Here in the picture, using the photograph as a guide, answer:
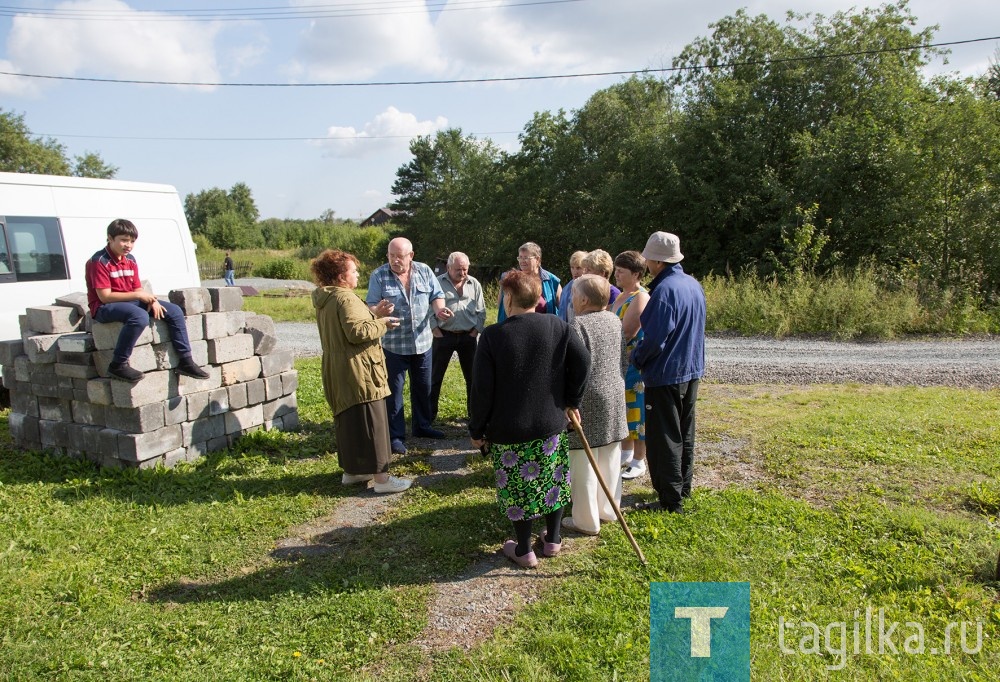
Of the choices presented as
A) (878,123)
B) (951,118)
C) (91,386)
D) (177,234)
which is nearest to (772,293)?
(951,118)

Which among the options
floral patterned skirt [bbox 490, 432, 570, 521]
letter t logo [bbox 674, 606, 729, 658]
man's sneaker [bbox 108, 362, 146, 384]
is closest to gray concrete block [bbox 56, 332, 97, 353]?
man's sneaker [bbox 108, 362, 146, 384]

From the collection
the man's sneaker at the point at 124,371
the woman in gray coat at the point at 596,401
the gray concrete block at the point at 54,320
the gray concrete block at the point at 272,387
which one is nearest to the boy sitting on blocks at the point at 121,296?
the man's sneaker at the point at 124,371

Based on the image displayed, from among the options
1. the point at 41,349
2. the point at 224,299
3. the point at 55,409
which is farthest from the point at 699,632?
the point at 55,409

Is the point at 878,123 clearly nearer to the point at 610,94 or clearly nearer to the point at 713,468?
the point at 610,94

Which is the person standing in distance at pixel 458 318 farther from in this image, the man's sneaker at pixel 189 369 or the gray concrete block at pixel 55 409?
the gray concrete block at pixel 55 409

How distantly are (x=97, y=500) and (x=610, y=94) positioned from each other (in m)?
27.5

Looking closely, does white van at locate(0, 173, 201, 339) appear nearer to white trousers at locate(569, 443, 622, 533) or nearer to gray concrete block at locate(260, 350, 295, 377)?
gray concrete block at locate(260, 350, 295, 377)

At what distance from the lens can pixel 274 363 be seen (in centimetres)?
648

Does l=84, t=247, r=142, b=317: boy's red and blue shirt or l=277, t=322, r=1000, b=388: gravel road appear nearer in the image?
l=84, t=247, r=142, b=317: boy's red and blue shirt

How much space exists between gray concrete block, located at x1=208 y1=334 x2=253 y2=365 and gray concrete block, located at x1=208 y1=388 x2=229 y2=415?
272 mm

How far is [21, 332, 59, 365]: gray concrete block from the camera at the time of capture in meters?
5.47

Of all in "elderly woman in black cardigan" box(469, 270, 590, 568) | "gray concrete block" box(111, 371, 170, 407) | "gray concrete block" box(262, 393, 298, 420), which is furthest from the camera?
"gray concrete block" box(262, 393, 298, 420)

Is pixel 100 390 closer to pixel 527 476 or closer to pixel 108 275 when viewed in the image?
pixel 108 275

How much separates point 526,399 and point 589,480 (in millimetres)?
869
